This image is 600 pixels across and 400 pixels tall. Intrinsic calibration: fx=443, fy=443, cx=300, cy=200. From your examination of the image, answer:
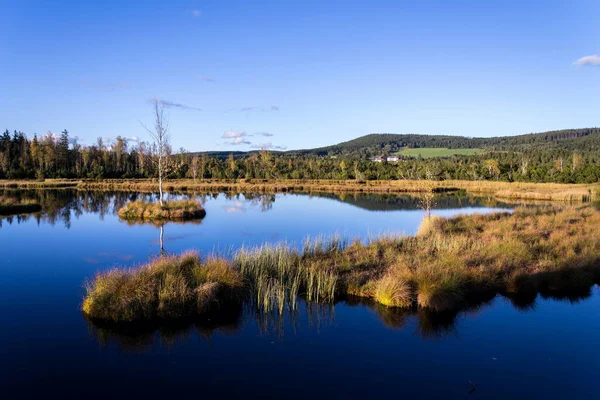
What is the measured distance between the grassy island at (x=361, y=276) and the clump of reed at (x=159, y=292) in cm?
2

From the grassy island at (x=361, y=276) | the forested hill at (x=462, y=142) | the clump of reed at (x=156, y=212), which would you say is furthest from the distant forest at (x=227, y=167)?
the grassy island at (x=361, y=276)

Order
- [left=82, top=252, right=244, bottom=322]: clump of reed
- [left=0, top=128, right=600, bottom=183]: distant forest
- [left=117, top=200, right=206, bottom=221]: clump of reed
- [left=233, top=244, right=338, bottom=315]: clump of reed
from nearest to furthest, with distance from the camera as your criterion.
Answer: [left=82, top=252, right=244, bottom=322]: clump of reed → [left=233, top=244, right=338, bottom=315]: clump of reed → [left=117, top=200, right=206, bottom=221]: clump of reed → [left=0, top=128, right=600, bottom=183]: distant forest

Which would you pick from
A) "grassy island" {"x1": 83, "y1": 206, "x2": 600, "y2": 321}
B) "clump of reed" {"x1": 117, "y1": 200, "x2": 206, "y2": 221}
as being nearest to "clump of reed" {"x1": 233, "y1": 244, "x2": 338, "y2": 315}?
"grassy island" {"x1": 83, "y1": 206, "x2": 600, "y2": 321}

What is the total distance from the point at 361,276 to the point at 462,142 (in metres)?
165

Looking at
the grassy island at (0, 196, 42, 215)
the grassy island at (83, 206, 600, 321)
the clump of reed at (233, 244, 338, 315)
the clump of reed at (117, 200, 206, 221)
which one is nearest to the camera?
the grassy island at (83, 206, 600, 321)

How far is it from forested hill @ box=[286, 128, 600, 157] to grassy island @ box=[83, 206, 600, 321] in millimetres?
118174

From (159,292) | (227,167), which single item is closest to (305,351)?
(159,292)

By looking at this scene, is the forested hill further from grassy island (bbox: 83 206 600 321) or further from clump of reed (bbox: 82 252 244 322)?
clump of reed (bbox: 82 252 244 322)

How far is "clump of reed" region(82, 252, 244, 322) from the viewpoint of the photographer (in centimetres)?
949

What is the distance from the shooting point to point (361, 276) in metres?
12.1

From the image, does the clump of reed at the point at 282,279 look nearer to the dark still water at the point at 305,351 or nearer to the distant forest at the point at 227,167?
the dark still water at the point at 305,351

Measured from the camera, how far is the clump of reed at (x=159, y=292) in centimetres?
949

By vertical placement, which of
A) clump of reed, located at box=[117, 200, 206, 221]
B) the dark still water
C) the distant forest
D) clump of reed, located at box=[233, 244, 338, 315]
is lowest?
the dark still water

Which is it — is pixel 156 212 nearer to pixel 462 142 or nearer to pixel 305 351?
pixel 305 351
